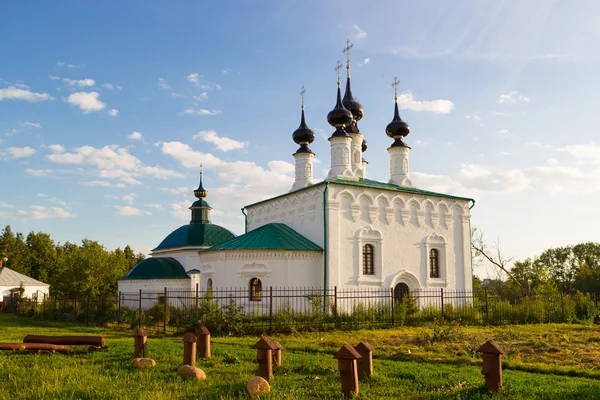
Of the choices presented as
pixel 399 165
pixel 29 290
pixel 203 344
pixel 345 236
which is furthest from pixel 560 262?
pixel 203 344

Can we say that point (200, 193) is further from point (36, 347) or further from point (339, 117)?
point (36, 347)

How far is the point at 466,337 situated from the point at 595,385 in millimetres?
5916

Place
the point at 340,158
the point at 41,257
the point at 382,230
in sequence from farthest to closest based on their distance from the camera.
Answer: the point at 41,257 → the point at 340,158 → the point at 382,230

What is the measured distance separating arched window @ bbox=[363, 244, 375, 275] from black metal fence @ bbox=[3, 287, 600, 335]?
0.88 metres

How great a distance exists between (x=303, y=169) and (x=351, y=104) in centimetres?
376

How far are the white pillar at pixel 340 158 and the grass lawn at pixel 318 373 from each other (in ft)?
32.3

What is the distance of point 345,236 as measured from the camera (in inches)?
764

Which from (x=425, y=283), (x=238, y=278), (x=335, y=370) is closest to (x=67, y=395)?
(x=335, y=370)

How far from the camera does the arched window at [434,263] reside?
2165 centimetres

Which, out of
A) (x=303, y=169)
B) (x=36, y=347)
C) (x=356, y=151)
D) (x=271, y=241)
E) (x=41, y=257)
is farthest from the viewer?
(x=41, y=257)

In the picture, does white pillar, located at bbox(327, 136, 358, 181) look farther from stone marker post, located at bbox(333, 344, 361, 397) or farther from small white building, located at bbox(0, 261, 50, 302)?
small white building, located at bbox(0, 261, 50, 302)

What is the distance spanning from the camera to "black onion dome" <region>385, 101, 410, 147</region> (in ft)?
79.2

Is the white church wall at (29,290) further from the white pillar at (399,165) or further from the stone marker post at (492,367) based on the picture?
the stone marker post at (492,367)

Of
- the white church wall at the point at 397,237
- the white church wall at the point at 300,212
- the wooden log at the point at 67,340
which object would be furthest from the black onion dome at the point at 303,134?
the wooden log at the point at 67,340
